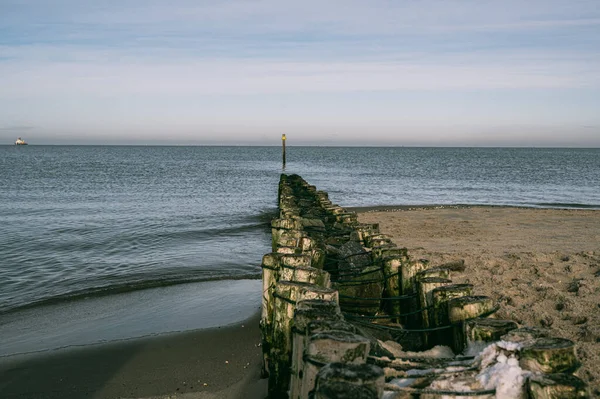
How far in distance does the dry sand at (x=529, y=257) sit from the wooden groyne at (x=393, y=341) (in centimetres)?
157

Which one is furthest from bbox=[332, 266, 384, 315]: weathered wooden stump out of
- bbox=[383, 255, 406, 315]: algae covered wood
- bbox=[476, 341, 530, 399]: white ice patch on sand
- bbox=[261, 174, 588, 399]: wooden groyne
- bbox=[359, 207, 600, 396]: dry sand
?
bbox=[476, 341, 530, 399]: white ice patch on sand

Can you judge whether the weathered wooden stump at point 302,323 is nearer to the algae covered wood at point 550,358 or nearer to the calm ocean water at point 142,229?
the algae covered wood at point 550,358

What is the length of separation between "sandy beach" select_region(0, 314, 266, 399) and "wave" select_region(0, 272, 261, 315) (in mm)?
2580

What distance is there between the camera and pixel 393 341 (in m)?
4.84

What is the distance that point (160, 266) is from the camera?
38.9 ft

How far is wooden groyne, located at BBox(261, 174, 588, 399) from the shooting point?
243 cm

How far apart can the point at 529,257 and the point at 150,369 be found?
7.31 metres

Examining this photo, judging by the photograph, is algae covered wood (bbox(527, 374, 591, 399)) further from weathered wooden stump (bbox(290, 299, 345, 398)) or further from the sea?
the sea

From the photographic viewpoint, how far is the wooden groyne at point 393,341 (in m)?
2.43

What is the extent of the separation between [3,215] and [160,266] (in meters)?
12.9

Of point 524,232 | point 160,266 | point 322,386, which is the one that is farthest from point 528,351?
point 524,232

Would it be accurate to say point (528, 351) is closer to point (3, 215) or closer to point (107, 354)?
point (107, 354)

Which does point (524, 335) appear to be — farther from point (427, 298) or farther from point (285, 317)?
point (285, 317)

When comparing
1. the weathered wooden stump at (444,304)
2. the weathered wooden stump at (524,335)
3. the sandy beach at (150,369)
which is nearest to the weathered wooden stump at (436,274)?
the weathered wooden stump at (444,304)
